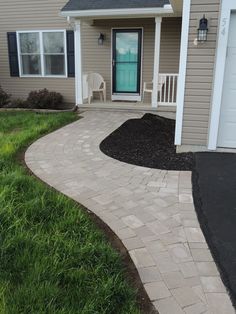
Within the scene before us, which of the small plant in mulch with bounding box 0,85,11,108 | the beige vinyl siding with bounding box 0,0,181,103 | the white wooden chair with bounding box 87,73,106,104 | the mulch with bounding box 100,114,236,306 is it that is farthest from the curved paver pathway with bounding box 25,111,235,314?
the small plant in mulch with bounding box 0,85,11,108

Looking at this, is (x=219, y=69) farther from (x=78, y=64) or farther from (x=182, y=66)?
(x=78, y=64)

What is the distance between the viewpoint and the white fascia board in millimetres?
7586

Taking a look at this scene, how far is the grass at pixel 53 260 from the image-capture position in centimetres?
190

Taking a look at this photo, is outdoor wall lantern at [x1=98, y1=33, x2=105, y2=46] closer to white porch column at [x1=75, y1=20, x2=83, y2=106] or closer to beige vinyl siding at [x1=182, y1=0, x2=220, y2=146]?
white porch column at [x1=75, y1=20, x2=83, y2=106]

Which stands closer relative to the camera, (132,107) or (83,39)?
(132,107)

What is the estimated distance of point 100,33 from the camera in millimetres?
9469

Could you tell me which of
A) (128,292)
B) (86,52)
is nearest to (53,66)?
(86,52)

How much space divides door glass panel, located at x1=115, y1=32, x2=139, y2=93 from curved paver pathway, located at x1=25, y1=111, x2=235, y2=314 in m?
4.40

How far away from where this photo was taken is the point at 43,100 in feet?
31.1

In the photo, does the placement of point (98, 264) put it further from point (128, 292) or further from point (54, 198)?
point (54, 198)

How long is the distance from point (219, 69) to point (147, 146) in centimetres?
172

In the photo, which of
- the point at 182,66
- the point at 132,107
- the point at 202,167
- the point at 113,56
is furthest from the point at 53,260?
the point at 113,56

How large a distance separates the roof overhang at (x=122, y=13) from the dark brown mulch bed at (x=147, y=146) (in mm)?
2584

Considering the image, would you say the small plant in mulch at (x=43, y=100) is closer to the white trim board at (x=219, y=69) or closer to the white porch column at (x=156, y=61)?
the white porch column at (x=156, y=61)
